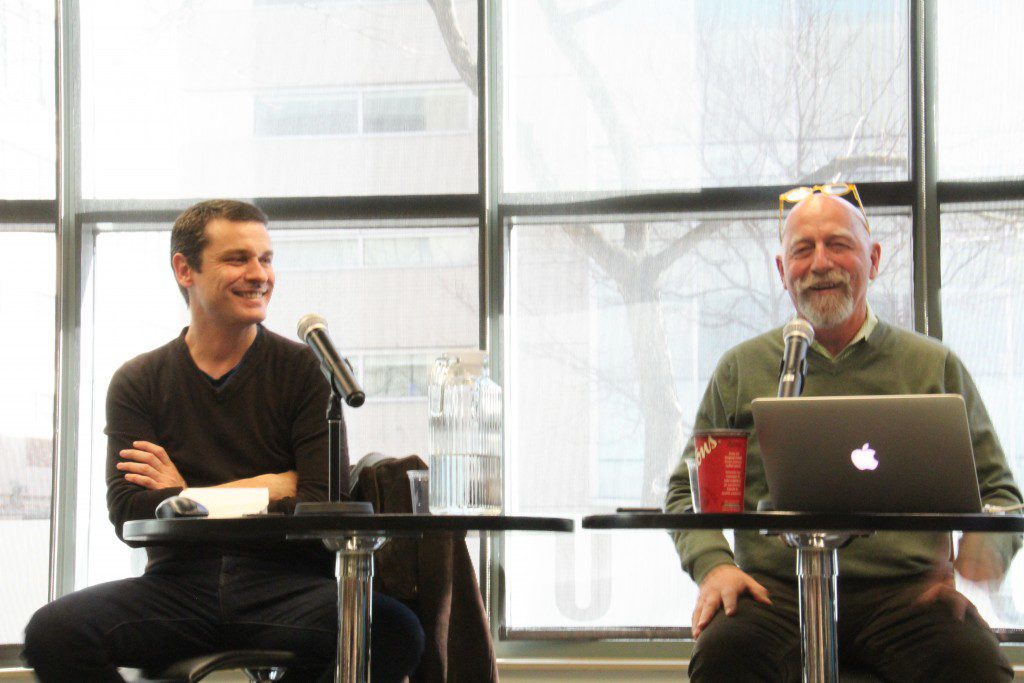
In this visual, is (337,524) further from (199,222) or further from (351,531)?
(199,222)

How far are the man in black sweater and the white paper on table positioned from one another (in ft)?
0.75

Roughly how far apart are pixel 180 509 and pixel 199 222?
3.78 ft

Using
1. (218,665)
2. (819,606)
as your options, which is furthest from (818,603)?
(218,665)

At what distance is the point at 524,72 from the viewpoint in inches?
144

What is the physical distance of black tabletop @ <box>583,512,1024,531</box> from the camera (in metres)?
1.53

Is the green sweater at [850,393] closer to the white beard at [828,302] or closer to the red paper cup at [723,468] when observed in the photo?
the white beard at [828,302]

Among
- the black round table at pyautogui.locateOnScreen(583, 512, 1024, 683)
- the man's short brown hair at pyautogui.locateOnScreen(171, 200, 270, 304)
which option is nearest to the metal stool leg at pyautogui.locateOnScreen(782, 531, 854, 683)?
the black round table at pyautogui.locateOnScreen(583, 512, 1024, 683)

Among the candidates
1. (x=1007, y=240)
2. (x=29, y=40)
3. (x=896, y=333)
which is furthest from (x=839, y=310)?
(x=29, y=40)

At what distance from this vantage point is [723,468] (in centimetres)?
178

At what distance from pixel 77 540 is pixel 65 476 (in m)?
0.21

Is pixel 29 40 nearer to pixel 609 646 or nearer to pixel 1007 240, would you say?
pixel 609 646

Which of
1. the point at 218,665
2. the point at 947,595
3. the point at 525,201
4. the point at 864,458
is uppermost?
the point at 525,201

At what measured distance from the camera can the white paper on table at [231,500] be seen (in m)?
1.88

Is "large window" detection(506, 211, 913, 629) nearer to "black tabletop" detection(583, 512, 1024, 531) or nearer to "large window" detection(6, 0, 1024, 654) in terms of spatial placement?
"large window" detection(6, 0, 1024, 654)
